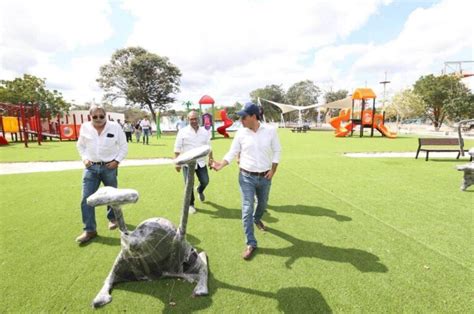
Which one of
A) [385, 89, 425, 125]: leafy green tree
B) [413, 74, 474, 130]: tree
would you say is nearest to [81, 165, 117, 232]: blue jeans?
[413, 74, 474, 130]: tree

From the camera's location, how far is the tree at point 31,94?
30945 millimetres

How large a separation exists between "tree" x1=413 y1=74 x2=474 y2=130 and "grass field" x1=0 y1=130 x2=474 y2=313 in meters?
35.8

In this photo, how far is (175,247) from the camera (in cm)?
278

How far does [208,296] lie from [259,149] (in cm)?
167

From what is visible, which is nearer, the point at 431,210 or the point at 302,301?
the point at 302,301

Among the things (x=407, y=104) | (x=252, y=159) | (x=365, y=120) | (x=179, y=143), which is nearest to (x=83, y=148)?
(x=179, y=143)

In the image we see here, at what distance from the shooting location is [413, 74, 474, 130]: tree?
3384cm

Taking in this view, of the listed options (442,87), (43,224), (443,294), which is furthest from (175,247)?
(442,87)

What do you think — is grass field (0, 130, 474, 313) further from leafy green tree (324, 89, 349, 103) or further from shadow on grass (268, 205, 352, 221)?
leafy green tree (324, 89, 349, 103)

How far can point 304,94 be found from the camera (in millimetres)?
69750

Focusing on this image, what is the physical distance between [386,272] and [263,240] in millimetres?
1495

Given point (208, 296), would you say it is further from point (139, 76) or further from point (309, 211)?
point (139, 76)

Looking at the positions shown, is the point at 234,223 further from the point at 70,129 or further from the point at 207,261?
the point at 70,129

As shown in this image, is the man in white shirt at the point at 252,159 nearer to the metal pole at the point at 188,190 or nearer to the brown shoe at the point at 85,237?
the metal pole at the point at 188,190
